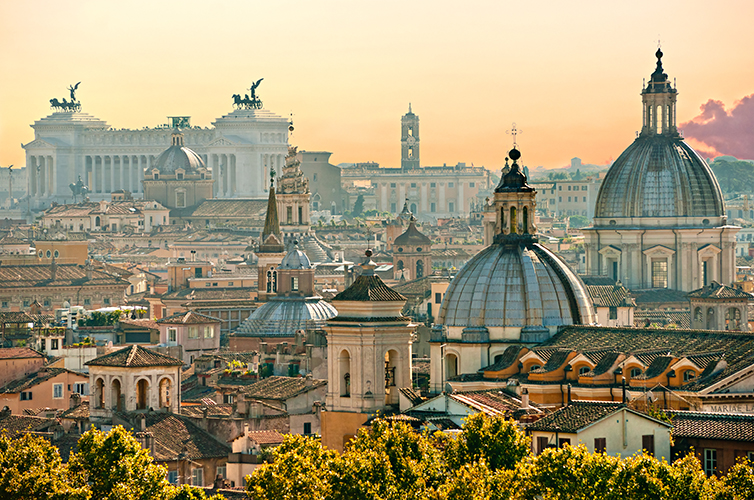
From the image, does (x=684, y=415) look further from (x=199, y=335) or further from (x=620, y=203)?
(x=620, y=203)

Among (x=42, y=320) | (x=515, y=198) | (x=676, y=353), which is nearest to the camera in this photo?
(x=676, y=353)

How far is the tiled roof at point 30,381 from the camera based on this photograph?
257 ft

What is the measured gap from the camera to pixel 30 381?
7894 centimetres

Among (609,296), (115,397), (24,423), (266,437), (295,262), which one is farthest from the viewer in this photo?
(295,262)

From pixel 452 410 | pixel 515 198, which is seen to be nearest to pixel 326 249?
pixel 515 198

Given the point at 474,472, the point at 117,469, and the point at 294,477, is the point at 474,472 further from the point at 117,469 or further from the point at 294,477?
the point at 117,469

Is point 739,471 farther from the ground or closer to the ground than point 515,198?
closer to the ground

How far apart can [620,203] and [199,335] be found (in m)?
20.5

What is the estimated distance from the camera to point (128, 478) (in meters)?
50.0

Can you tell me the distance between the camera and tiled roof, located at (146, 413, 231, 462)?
6050 centimetres

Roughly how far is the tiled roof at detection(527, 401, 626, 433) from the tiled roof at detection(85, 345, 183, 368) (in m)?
17.1

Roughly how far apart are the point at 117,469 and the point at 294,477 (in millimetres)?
4938

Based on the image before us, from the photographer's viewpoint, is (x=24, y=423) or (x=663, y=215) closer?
(x=24, y=423)

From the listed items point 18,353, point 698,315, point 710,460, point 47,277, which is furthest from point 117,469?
point 47,277
